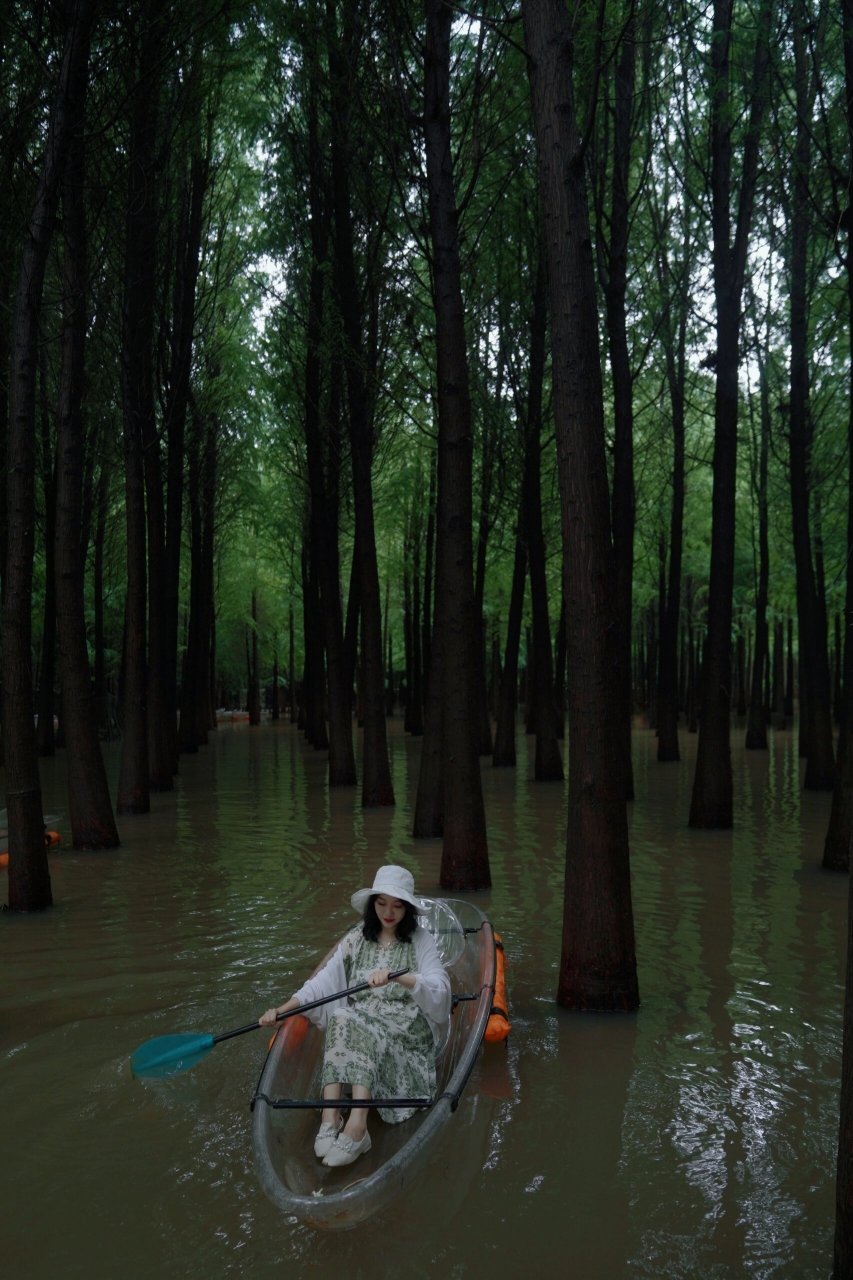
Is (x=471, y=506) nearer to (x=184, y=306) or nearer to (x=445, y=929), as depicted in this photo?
(x=445, y=929)

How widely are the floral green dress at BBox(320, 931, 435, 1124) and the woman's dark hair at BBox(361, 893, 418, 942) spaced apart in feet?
0.46

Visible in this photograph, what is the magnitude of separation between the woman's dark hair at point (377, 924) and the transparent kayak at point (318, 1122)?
17 centimetres

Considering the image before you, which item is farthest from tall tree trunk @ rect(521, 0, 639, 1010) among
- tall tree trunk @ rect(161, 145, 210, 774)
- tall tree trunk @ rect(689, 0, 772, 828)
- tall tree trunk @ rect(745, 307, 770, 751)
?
tall tree trunk @ rect(745, 307, 770, 751)

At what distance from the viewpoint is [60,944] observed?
7.71 m

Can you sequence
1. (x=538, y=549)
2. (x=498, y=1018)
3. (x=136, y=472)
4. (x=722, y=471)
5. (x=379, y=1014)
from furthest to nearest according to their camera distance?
(x=538, y=549), (x=136, y=472), (x=722, y=471), (x=498, y=1018), (x=379, y=1014)

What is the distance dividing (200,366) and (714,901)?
14.9m

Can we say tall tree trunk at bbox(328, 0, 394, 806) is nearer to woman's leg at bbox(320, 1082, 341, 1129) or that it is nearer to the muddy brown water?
the muddy brown water

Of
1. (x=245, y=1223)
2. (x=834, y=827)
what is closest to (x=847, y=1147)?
(x=245, y=1223)

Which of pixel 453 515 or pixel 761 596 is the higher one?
pixel 761 596

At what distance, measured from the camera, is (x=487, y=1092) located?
4941 mm

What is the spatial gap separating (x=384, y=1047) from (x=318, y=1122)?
1.34 ft

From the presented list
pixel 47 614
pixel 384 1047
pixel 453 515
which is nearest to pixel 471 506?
pixel 453 515

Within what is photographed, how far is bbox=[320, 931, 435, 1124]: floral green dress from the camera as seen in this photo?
172 inches

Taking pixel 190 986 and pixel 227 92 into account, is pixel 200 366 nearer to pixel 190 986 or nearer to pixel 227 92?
pixel 227 92
